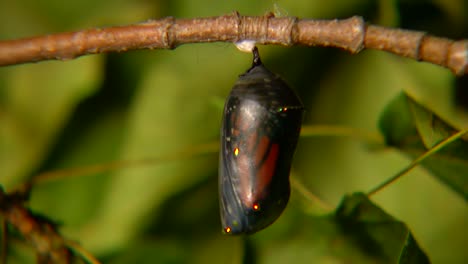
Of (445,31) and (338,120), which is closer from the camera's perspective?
(445,31)

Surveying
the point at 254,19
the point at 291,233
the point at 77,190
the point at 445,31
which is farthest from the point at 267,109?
the point at 77,190

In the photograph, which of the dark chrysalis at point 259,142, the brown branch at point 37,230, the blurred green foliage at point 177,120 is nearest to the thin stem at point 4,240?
the brown branch at point 37,230

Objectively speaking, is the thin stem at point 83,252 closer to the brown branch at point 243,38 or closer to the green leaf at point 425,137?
the brown branch at point 243,38

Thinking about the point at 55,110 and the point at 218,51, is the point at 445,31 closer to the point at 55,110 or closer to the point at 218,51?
the point at 218,51

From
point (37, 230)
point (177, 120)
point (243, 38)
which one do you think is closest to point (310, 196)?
point (243, 38)

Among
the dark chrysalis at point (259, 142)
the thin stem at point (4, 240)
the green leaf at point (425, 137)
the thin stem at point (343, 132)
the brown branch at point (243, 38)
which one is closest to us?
the brown branch at point (243, 38)

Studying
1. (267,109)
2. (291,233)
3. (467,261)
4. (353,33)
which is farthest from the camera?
(467,261)
